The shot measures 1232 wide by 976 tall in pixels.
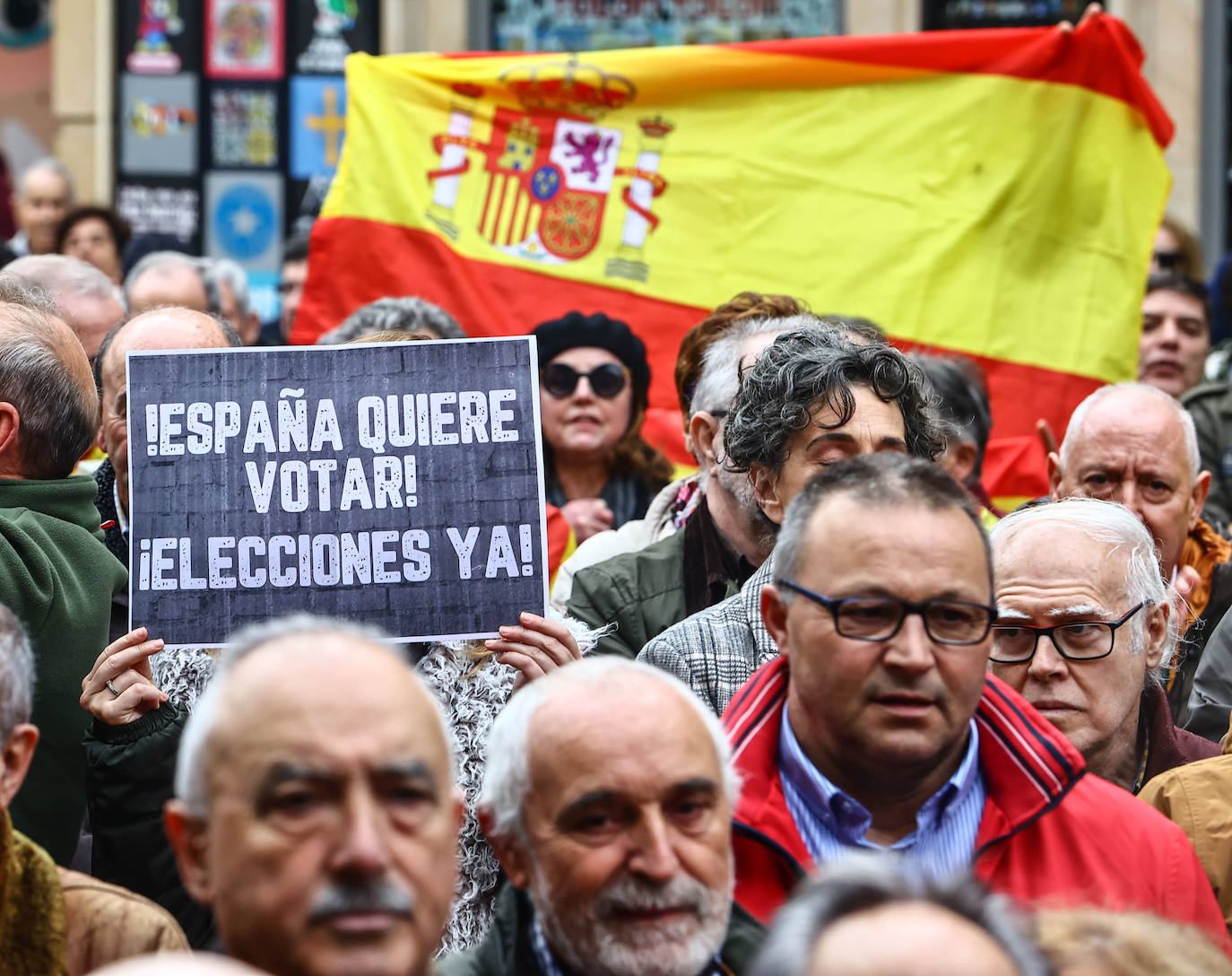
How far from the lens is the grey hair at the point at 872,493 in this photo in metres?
3.14

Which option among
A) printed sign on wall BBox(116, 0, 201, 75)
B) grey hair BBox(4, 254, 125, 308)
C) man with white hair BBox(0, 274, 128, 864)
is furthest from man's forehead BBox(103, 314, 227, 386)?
printed sign on wall BBox(116, 0, 201, 75)

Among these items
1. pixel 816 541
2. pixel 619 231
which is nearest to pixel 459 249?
pixel 619 231

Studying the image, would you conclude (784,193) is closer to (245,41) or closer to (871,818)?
(871,818)

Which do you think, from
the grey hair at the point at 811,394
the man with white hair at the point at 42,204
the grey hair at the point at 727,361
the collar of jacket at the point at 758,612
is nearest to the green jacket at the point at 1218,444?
the grey hair at the point at 727,361

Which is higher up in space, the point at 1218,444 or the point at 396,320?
the point at 396,320

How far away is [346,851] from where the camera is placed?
2273 millimetres

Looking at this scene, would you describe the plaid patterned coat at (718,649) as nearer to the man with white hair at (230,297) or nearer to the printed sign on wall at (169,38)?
the man with white hair at (230,297)

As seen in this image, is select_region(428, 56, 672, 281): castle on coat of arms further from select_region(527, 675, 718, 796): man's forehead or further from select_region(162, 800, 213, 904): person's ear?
select_region(162, 800, 213, 904): person's ear

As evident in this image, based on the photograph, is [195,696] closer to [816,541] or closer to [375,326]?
[816,541]

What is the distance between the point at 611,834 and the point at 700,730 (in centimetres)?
22

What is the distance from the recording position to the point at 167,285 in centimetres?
657

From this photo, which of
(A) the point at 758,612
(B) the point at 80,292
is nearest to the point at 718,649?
(A) the point at 758,612

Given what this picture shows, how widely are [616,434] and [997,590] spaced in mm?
2058

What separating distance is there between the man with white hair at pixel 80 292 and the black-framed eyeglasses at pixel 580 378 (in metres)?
1.35
